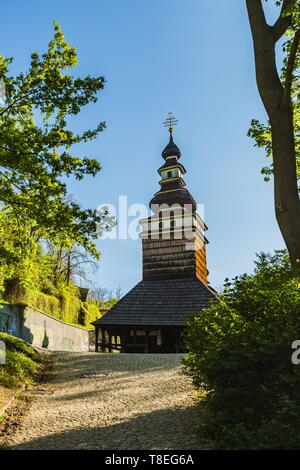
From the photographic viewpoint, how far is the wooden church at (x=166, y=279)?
23719mm

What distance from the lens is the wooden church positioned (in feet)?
77.8

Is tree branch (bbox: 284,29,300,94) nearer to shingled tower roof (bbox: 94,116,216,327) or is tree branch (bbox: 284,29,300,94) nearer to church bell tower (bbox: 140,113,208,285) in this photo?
shingled tower roof (bbox: 94,116,216,327)

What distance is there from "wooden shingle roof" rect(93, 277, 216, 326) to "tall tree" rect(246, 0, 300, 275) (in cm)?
1499

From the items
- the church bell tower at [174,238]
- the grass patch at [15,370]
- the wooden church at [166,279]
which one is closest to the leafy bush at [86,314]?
the wooden church at [166,279]

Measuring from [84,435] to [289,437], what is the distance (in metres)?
3.18

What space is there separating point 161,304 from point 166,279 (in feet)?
12.6

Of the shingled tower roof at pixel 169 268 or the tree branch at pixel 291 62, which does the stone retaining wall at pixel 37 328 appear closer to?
the shingled tower roof at pixel 169 268

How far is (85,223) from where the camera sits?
31.1ft

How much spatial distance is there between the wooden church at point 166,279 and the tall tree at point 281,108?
15.0 m

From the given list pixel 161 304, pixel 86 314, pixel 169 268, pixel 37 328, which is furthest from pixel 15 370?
pixel 86 314

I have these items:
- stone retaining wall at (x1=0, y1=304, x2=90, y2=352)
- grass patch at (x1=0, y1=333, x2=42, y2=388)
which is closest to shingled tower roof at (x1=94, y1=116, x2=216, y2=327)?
stone retaining wall at (x1=0, y1=304, x2=90, y2=352)

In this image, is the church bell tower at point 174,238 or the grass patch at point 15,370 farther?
the church bell tower at point 174,238

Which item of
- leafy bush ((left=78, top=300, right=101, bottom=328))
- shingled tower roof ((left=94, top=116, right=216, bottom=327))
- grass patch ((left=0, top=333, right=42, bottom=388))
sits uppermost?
shingled tower roof ((left=94, top=116, right=216, bottom=327))
